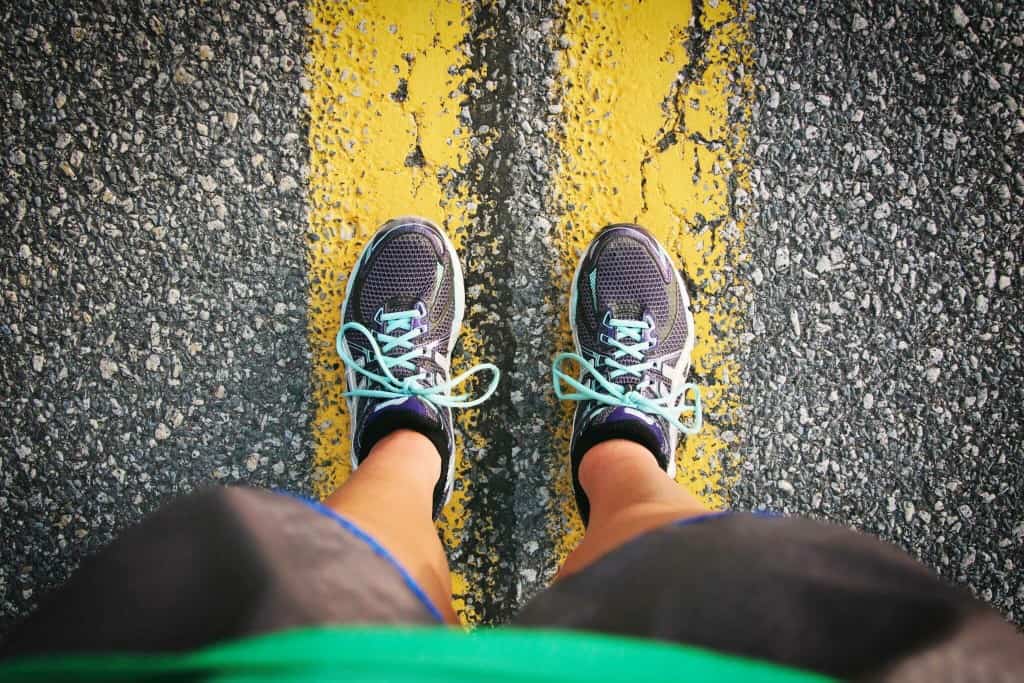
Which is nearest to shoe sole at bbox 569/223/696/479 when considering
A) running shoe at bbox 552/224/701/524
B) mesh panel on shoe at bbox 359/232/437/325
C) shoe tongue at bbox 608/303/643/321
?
running shoe at bbox 552/224/701/524

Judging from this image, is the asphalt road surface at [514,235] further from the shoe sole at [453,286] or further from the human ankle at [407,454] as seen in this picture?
the human ankle at [407,454]

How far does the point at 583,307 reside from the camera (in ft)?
4.79

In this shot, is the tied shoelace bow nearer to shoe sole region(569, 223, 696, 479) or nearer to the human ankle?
shoe sole region(569, 223, 696, 479)

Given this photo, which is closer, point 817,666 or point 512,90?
point 817,666

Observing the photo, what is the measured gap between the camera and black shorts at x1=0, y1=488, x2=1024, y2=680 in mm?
693

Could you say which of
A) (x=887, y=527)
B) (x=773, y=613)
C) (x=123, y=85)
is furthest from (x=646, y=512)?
(x=123, y=85)

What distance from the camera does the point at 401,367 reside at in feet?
4.85

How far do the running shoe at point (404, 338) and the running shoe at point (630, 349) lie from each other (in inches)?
9.1

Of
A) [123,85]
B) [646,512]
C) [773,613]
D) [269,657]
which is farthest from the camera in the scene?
[123,85]

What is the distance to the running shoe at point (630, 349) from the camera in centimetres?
144

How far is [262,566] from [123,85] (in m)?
1.22

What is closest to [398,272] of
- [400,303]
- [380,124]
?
[400,303]

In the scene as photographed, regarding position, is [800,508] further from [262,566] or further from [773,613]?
[262,566]

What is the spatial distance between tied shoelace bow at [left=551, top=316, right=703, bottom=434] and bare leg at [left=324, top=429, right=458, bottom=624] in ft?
1.18
